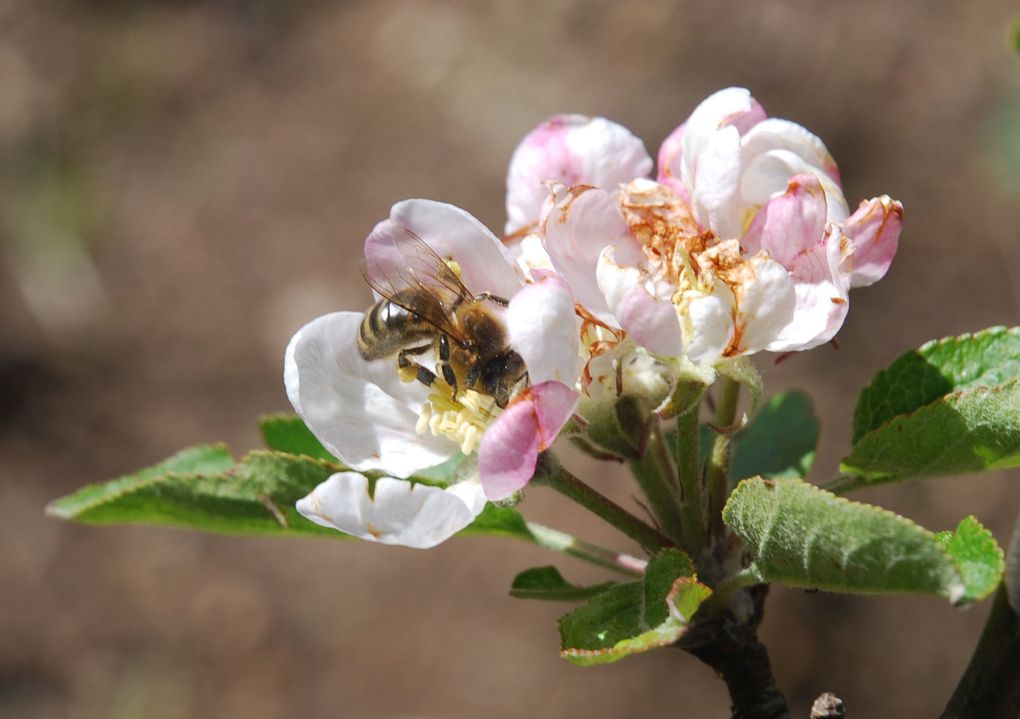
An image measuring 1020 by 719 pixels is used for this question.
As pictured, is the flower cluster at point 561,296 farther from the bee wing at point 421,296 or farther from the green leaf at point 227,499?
the green leaf at point 227,499

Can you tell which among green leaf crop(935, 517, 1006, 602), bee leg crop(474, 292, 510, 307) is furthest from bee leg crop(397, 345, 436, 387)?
green leaf crop(935, 517, 1006, 602)

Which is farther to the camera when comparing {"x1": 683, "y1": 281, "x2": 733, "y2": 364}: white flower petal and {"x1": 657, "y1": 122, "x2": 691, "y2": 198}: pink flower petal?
{"x1": 657, "y1": 122, "x2": 691, "y2": 198}: pink flower petal

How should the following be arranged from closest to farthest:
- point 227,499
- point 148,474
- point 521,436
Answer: point 521,436
point 227,499
point 148,474

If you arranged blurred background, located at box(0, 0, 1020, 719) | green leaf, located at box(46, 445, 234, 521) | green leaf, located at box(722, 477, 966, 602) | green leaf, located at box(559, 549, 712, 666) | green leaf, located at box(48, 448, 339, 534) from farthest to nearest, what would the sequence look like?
blurred background, located at box(0, 0, 1020, 719)
green leaf, located at box(46, 445, 234, 521)
green leaf, located at box(48, 448, 339, 534)
green leaf, located at box(559, 549, 712, 666)
green leaf, located at box(722, 477, 966, 602)

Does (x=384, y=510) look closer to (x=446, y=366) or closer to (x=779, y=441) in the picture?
(x=446, y=366)

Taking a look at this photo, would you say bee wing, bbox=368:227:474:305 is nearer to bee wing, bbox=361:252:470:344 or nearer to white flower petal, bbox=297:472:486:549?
bee wing, bbox=361:252:470:344

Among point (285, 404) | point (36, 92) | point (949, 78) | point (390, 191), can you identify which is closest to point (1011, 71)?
point (949, 78)

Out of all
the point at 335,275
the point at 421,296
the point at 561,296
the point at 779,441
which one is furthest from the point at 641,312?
the point at 335,275

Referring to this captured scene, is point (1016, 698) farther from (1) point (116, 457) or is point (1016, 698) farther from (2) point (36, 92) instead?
(2) point (36, 92)

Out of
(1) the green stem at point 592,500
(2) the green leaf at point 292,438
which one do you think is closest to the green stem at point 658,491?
(1) the green stem at point 592,500
